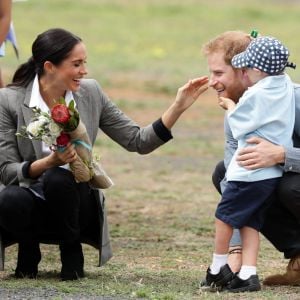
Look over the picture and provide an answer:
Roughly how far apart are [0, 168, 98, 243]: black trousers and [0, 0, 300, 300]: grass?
27 centimetres

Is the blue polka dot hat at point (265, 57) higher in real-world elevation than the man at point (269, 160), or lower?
higher

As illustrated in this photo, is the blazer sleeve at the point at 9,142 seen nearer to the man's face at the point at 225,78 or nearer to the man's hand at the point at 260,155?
the man's face at the point at 225,78

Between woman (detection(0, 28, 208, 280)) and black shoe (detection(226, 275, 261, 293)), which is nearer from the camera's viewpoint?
black shoe (detection(226, 275, 261, 293))

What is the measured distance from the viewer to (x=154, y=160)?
13.1 meters

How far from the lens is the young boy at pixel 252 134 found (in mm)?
6094

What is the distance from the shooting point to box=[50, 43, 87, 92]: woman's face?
6.65 meters

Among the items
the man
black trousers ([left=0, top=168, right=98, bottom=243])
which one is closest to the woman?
black trousers ([left=0, top=168, right=98, bottom=243])

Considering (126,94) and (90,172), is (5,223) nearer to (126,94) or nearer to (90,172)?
(90,172)

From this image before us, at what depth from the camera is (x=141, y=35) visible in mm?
29812

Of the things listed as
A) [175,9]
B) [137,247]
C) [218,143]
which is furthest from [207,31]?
[137,247]

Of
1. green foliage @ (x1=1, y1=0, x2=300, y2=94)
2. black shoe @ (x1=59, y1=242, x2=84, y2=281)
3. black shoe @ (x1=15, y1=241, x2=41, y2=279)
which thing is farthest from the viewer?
green foliage @ (x1=1, y1=0, x2=300, y2=94)

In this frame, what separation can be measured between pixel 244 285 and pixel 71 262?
1053 millimetres

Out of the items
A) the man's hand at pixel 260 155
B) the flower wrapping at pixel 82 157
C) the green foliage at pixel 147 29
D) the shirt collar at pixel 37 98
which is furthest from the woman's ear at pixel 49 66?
the green foliage at pixel 147 29

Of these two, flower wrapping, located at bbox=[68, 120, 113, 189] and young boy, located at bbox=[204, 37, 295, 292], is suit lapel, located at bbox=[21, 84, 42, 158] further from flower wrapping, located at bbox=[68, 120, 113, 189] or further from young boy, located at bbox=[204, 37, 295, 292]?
young boy, located at bbox=[204, 37, 295, 292]
